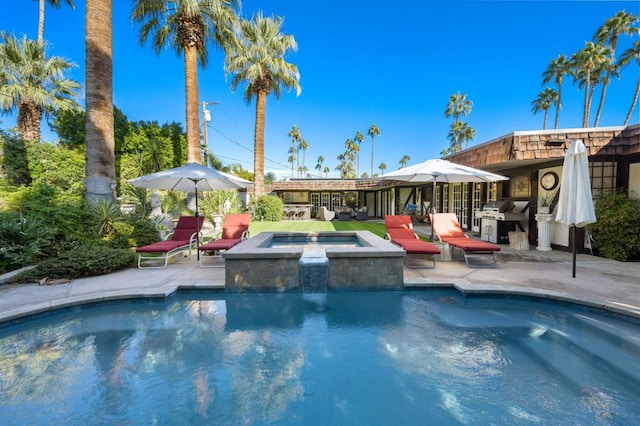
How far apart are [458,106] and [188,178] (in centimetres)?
4313

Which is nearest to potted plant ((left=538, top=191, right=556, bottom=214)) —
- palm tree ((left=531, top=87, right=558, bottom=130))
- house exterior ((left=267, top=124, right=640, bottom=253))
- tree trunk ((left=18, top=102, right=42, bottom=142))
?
house exterior ((left=267, top=124, right=640, bottom=253))

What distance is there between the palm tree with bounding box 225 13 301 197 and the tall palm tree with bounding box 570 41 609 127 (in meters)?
25.6

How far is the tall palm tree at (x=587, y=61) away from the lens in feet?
73.9

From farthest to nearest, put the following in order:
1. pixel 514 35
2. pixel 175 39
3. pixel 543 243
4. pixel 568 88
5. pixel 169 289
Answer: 1. pixel 568 88
2. pixel 514 35
3. pixel 175 39
4. pixel 543 243
5. pixel 169 289

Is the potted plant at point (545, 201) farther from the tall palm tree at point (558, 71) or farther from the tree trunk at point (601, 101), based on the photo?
the tall palm tree at point (558, 71)

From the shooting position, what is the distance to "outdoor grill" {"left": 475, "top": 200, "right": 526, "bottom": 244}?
946cm

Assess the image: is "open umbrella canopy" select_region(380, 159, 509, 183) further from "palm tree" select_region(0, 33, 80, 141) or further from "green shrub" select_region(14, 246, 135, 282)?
"palm tree" select_region(0, 33, 80, 141)

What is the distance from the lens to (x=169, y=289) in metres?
4.73

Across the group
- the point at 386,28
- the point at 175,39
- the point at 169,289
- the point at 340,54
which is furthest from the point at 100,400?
the point at 340,54

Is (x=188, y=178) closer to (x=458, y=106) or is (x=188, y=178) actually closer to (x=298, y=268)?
(x=298, y=268)

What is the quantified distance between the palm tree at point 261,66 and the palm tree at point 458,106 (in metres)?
32.6

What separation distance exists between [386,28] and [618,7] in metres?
22.1

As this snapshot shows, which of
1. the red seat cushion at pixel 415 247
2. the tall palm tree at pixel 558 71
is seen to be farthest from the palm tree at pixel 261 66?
the tall palm tree at pixel 558 71

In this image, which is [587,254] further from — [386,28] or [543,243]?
[386,28]
